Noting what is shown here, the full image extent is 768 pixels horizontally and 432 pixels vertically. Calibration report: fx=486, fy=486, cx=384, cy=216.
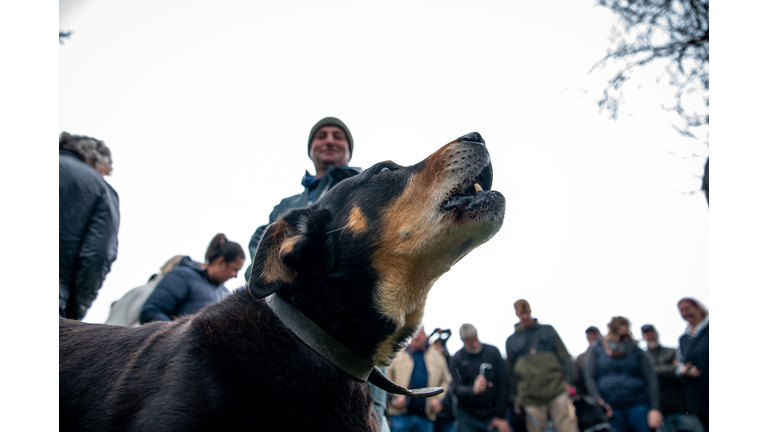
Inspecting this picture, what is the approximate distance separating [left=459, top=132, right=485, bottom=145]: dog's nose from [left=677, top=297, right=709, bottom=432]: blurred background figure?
14.7 feet

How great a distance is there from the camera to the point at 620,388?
255 inches

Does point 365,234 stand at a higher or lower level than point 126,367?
higher

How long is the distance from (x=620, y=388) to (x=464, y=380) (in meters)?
2.10

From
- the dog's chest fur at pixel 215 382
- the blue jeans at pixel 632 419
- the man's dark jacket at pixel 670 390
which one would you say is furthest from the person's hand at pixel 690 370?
the dog's chest fur at pixel 215 382

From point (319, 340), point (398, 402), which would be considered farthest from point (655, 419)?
point (319, 340)

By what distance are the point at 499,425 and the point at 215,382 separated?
576cm

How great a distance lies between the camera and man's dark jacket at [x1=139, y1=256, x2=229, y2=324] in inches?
166

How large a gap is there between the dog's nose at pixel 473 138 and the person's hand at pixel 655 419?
17.1 feet

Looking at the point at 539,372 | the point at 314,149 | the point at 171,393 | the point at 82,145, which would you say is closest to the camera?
the point at 171,393

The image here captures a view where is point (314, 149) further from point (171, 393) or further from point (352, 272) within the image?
point (171, 393)

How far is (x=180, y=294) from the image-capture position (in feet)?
14.6

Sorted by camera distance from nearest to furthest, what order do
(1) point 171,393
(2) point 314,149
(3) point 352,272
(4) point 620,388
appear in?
(1) point 171,393
(3) point 352,272
(2) point 314,149
(4) point 620,388

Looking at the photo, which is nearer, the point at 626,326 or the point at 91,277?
the point at 91,277

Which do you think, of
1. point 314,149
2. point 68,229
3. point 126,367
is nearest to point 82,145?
point 68,229
